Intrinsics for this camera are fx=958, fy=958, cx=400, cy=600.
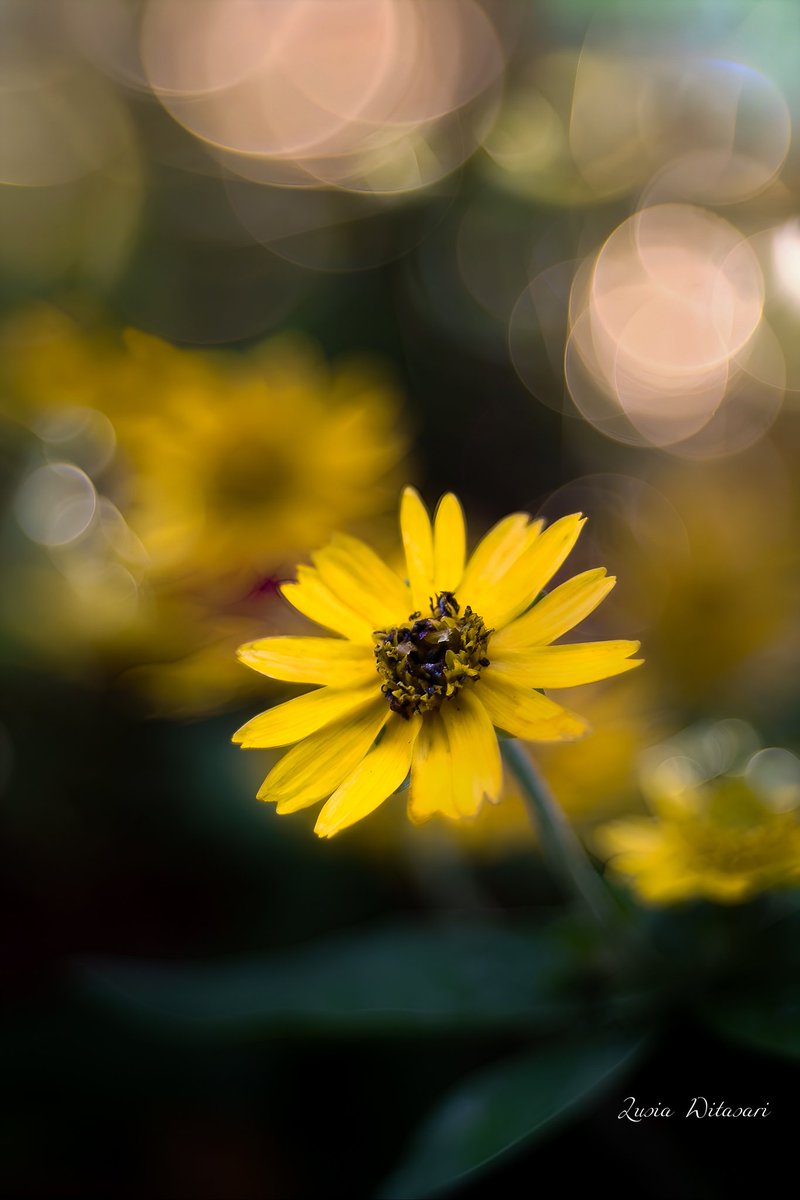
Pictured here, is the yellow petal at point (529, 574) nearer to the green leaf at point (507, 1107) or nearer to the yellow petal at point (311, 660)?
the yellow petal at point (311, 660)

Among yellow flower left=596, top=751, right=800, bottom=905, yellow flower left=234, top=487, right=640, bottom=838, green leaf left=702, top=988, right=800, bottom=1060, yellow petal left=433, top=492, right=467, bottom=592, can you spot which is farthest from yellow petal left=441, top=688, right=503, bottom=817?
green leaf left=702, top=988, right=800, bottom=1060

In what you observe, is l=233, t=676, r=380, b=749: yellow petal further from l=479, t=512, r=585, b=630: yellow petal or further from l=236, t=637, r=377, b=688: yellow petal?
l=479, t=512, r=585, b=630: yellow petal

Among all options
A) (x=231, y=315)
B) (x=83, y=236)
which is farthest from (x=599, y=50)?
(x=83, y=236)

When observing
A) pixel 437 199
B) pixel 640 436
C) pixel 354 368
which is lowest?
pixel 640 436

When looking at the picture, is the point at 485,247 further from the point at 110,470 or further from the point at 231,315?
the point at 110,470

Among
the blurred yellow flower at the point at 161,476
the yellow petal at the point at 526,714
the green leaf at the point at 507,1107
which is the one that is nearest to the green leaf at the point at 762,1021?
the green leaf at the point at 507,1107

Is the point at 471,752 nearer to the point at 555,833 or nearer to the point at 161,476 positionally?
the point at 555,833
